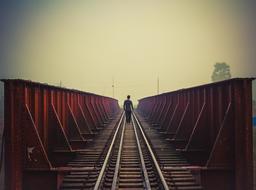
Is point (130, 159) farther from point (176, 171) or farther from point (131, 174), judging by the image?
point (176, 171)

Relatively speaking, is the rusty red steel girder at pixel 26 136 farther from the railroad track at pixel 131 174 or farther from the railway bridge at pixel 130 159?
the railroad track at pixel 131 174

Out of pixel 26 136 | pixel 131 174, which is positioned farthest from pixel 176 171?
pixel 26 136

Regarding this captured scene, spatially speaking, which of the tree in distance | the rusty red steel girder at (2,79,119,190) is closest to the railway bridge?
the rusty red steel girder at (2,79,119,190)

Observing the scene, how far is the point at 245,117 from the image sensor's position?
773 cm

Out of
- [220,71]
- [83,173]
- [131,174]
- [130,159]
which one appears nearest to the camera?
[83,173]

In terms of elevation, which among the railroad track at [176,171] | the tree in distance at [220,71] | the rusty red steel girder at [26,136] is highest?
the tree in distance at [220,71]

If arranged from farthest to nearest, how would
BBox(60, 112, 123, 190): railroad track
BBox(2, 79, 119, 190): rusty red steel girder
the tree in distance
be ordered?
the tree in distance < BBox(60, 112, 123, 190): railroad track < BBox(2, 79, 119, 190): rusty red steel girder

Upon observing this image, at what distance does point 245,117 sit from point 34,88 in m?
5.04

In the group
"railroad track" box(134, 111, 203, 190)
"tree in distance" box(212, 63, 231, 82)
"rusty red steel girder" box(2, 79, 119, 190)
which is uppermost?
"tree in distance" box(212, 63, 231, 82)

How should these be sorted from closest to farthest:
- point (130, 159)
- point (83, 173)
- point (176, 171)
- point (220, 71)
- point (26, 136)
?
point (26, 136), point (83, 173), point (176, 171), point (130, 159), point (220, 71)

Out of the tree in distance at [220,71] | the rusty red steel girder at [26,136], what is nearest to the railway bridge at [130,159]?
the rusty red steel girder at [26,136]

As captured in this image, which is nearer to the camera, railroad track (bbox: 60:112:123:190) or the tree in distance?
railroad track (bbox: 60:112:123:190)

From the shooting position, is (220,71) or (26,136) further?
(220,71)

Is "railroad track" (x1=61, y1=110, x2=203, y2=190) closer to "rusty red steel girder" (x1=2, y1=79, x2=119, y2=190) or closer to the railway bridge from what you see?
the railway bridge
